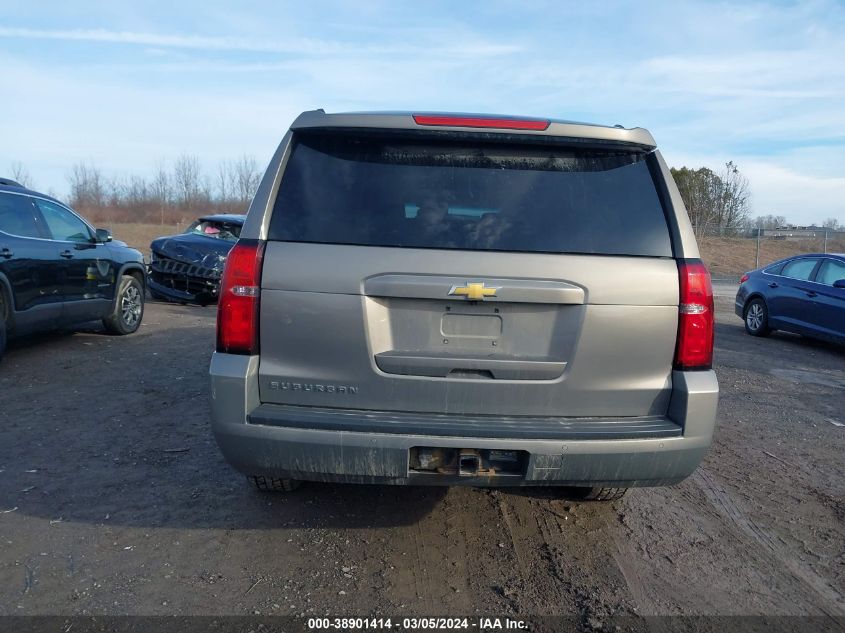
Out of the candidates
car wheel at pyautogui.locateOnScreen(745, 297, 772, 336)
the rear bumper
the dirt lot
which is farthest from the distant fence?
the rear bumper

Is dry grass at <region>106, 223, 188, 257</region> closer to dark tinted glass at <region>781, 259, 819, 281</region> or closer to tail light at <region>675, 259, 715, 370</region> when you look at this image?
dark tinted glass at <region>781, 259, 819, 281</region>

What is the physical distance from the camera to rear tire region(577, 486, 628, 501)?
396 cm

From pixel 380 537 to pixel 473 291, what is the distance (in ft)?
5.01

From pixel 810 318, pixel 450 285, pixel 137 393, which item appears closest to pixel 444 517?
pixel 450 285

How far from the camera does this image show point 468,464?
3.04 metres

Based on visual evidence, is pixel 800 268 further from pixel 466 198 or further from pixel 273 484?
pixel 273 484

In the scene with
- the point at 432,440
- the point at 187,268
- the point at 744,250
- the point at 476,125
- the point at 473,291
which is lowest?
the point at 744,250

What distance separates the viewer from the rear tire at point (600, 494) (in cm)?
396

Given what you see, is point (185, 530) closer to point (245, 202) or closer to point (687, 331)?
point (687, 331)

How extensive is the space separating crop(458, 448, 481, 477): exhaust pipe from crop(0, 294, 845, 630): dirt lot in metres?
0.59

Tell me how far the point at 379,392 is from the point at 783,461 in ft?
12.1

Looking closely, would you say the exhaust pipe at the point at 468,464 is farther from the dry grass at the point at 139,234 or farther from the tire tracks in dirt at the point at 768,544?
the dry grass at the point at 139,234

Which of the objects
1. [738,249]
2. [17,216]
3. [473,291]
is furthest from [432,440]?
[738,249]

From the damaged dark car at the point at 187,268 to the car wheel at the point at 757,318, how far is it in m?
9.06
